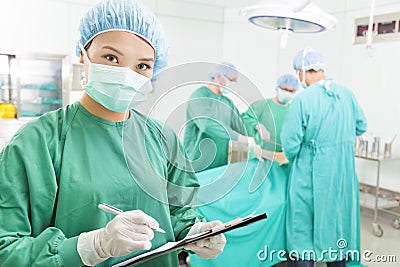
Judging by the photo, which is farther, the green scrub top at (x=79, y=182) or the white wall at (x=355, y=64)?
the white wall at (x=355, y=64)

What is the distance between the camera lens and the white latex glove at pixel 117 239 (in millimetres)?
762

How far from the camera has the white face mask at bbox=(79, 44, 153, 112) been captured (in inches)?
36.0

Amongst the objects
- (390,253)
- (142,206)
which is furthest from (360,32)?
(142,206)

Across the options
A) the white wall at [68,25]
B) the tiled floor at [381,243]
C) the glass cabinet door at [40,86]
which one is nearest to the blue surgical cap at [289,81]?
the tiled floor at [381,243]

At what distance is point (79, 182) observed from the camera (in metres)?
0.87

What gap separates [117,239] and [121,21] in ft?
1.75

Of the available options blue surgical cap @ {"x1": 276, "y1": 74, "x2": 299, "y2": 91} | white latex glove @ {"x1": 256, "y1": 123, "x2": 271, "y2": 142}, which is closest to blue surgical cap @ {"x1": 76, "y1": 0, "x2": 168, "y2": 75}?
white latex glove @ {"x1": 256, "y1": 123, "x2": 271, "y2": 142}

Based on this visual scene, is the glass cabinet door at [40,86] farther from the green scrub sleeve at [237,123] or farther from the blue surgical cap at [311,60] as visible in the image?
the green scrub sleeve at [237,123]

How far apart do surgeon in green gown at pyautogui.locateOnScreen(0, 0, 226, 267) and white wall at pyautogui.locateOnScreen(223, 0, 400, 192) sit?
2.40 metres

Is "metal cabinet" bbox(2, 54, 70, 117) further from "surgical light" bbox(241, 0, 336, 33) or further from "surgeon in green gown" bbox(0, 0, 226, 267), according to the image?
"surgeon in green gown" bbox(0, 0, 226, 267)

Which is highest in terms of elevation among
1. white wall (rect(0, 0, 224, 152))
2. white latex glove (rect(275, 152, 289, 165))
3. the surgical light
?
white wall (rect(0, 0, 224, 152))

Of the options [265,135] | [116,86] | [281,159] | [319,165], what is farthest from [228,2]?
[116,86]

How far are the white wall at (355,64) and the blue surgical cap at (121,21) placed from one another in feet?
7.88

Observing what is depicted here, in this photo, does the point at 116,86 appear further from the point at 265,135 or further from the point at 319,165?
the point at 319,165
